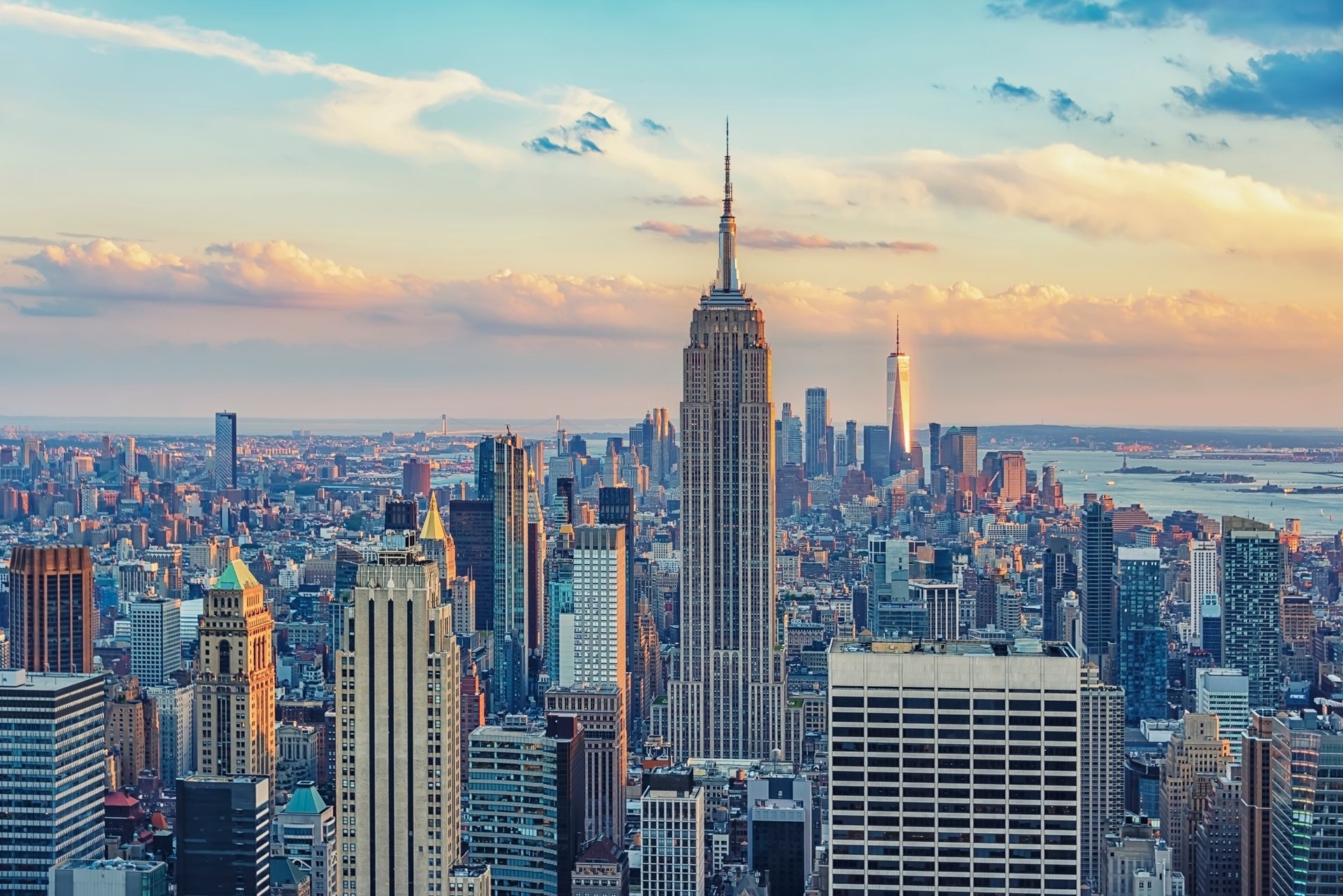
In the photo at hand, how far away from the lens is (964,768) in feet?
56.1

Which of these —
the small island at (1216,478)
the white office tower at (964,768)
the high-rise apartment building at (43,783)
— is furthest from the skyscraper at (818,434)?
the white office tower at (964,768)

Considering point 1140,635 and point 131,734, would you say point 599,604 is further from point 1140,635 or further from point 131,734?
point 131,734

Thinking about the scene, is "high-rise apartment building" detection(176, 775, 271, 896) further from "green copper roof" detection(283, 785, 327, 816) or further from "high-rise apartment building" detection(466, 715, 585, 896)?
"high-rise apartment building" detection(466, 715, 585, 896)

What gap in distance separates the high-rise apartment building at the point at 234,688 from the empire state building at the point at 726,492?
14649 millimetres

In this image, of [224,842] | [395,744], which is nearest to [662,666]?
[224,842]

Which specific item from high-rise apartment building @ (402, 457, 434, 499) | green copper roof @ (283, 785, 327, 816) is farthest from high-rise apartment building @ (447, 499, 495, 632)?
green copper roof @ (283, 785, 327, 816)

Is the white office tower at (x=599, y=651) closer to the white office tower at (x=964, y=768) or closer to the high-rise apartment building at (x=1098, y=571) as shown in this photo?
the high-rise apartment building at (x=1098, y=571)

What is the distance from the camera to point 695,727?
42625mm

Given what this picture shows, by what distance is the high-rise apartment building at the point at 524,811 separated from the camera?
85.1 ft

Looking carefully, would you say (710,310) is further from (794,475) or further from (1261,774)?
(1261,774)

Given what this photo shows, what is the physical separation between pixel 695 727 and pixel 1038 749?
26.0m

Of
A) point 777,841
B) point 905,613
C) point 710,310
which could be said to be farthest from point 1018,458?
point 777,841

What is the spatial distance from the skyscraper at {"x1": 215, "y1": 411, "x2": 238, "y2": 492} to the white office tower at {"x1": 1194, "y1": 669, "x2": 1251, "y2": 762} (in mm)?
20043

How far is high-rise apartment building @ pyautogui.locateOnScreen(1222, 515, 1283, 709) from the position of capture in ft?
130
